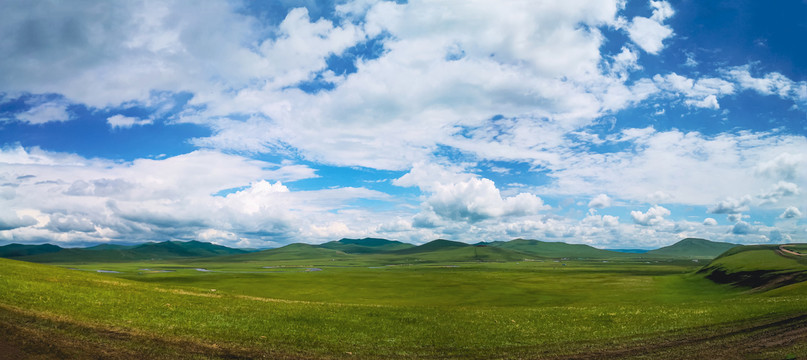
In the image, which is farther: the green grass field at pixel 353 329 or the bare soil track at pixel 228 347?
the green grass field at pixel 353 329

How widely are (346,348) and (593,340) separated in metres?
Answer: 17.8

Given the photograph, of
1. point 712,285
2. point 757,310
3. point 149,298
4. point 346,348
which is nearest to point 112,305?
point 149,298

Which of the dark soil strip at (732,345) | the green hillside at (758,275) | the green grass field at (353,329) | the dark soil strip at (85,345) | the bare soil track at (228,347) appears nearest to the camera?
the dark soil strip at (85,345)

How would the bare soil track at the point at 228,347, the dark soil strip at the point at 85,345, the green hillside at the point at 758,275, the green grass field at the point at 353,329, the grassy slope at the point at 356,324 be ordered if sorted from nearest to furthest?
the dark soil strip at the point at 85,345 → the bare soil track at the point at 228,347 → the green grass field at the point at 353,329 → the grassy slope at the point at 356,324 → the green hillside at the point at 758,275

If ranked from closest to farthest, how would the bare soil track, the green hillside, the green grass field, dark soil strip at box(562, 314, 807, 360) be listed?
the bare soil track < dark soil strip at box(562, 314, 807, 360) < the green grass field < the green hillside

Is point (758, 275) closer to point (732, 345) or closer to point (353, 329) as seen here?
point (732, 345)

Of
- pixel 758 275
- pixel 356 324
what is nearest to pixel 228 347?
pixel 356 324

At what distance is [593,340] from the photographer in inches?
1145

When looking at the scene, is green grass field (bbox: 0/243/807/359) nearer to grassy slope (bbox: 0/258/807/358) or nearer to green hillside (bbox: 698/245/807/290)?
grassy slope (bbox: 0/258/807/358)

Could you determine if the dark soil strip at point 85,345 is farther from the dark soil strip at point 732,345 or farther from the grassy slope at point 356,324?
the dark soil strip at point 732,345

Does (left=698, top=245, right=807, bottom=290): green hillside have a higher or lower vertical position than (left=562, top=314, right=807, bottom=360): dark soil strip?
lower

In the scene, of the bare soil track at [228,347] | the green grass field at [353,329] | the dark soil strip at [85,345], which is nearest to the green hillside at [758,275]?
the green grass field at [353,329]

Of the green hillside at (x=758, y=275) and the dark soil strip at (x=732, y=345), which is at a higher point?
the dark soil strip at (x=732, y=345)

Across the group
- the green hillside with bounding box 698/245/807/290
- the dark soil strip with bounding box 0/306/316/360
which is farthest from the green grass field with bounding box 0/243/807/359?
the green hillside with bounding box 698/245/807/290
